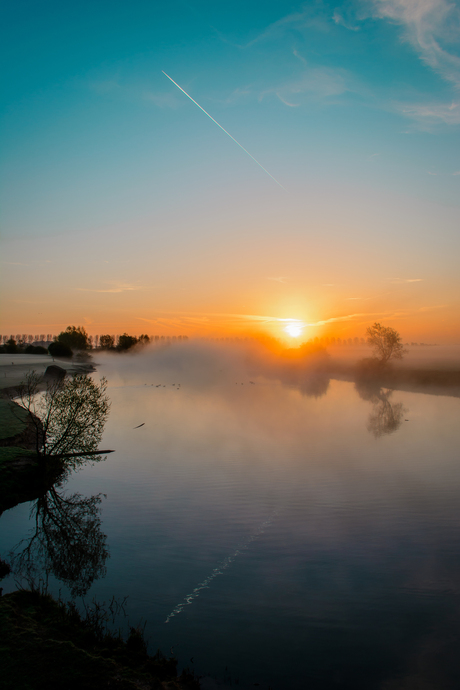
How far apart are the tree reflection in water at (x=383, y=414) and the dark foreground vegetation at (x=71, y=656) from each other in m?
37.9

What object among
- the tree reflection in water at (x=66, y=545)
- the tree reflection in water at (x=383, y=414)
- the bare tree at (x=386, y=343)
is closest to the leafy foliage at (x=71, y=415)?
the tree reflection in water at (x=66, y=545)

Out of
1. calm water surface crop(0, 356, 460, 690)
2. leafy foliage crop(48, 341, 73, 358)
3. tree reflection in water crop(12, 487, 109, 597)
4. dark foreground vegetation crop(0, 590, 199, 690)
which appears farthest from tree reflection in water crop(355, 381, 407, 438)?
leafy foliage crop(48, 341, 73, 358)

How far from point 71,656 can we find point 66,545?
1010 cm

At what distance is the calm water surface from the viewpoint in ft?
39.2

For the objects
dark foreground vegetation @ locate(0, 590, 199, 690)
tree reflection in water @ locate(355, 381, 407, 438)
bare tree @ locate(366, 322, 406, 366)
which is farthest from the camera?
bare tree @ locate(366, 322, 406, 366)

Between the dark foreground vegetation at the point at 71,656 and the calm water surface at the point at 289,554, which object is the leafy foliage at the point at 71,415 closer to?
the calm water surface at the point at 289,554

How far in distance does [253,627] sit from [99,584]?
628cm

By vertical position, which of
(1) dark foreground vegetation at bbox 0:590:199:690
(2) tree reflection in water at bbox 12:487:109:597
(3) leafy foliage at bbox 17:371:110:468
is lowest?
(2) tree reflection in water at bbox 12:487:109:597

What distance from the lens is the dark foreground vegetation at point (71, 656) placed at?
9703mm

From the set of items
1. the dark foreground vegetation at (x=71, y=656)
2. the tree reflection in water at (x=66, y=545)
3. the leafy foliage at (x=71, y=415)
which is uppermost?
the leafy foliage at (x=71, y=415)

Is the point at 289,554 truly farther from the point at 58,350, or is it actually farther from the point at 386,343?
the point at 58,350

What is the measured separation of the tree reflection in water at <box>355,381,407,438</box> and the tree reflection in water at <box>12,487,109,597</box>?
3218cm

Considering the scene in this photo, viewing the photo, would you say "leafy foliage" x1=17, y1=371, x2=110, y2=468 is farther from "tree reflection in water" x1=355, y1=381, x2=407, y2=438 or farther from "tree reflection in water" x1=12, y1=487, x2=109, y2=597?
"tree reflection in water" x1=355, y1=381, x2=407, y2=438

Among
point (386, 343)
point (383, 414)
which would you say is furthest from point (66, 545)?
point (386, 343)
